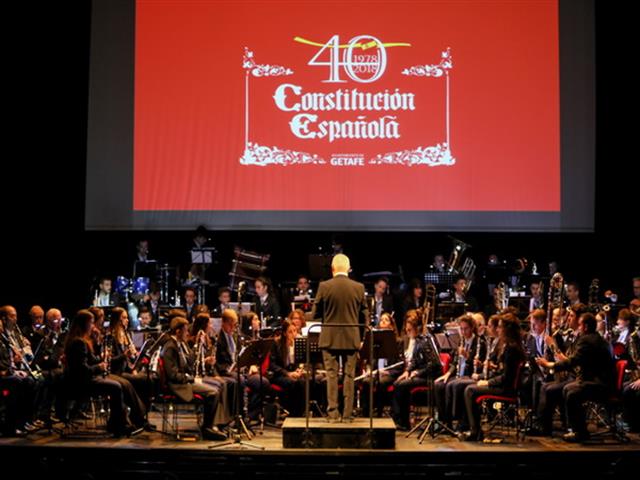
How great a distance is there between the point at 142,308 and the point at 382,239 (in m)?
4.34

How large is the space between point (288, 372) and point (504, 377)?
8.67ft

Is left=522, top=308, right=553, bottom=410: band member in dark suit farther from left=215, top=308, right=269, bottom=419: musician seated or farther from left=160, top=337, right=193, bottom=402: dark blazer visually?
left=160, top=337, right=193, bottom=402: dark blazer

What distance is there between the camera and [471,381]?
9.27 metres

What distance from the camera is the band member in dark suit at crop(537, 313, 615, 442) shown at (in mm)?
8875

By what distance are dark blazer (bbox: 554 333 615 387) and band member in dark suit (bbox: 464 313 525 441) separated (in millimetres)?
542

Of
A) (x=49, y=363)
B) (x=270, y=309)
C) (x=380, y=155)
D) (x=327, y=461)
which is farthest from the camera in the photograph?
(x=380, y=155)

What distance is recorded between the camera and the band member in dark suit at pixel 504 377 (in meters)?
8.93

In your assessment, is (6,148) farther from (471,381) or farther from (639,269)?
(639,269)

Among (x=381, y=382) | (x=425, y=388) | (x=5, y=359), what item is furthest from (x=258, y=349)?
(x=5, y=359)

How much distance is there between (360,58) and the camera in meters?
12.8

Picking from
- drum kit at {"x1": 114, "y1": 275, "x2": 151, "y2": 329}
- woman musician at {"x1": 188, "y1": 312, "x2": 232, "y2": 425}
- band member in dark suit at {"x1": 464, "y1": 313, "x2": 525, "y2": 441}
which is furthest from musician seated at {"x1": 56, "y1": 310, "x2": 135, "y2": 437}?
band member in dark suit at {"x1": 464, "y1": 313, "x2": 525, "y2": 441}

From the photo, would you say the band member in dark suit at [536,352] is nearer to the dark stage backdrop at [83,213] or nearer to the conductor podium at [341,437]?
the conductor podium at [341,437]

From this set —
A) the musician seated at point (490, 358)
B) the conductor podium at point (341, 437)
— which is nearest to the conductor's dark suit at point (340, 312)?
the conductor podium at point (341, 437)

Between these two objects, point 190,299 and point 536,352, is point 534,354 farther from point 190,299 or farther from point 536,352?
point 190,299
